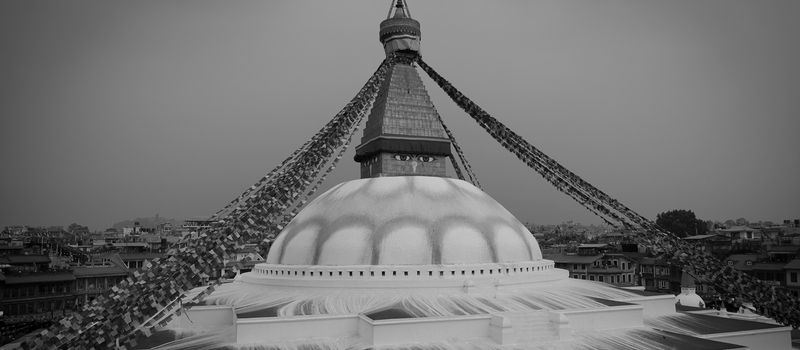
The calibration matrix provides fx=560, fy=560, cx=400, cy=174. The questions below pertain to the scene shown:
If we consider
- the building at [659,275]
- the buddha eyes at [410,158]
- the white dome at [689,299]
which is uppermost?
the buddha eyes at [410,158]

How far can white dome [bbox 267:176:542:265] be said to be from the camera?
1275cm

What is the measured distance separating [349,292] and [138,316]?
4741 mm

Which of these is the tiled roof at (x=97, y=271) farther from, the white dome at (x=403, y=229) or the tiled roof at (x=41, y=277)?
the white dome at (x=403, y=229)

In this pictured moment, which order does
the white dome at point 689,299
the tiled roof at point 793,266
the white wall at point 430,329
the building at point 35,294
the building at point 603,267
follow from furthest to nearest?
the building at point 603,267 < the tiled roof at point 793,266 < the building at point 35,294 < the white dome at point 689,299 < the white wall at point 430,329

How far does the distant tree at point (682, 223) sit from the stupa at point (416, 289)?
4092 centimetres

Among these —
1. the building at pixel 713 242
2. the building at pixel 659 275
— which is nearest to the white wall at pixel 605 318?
the building at pixel 659 275

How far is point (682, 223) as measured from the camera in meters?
51.5

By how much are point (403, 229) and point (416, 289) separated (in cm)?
147

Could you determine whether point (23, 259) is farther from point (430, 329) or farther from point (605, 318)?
point (605, 318)

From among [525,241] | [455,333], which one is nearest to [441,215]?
[525,241]

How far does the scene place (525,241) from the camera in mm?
14242

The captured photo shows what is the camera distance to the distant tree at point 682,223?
1997 inches

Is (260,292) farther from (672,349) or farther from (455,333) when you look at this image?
(672,349)

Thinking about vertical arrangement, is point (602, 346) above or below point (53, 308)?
above
